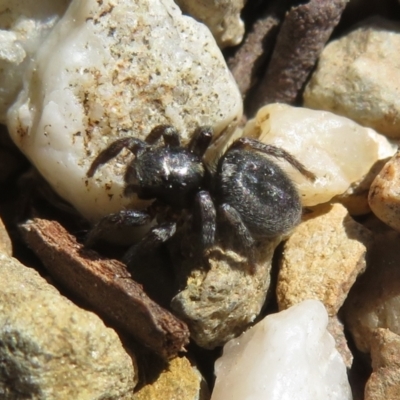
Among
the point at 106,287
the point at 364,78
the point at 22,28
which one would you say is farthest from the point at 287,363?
the point at 22,28

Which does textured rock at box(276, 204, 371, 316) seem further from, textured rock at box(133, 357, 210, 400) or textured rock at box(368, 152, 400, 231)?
textured rock at box(133, 357, 210, 400)

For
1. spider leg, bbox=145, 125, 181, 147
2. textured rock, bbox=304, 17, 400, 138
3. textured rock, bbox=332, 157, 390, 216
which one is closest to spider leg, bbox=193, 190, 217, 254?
spider leg, bbox=145, 125, 181, 147

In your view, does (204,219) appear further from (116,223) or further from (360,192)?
(360,192)

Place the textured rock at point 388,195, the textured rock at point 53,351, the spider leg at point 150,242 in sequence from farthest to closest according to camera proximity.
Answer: the spider leg at point 150,242 → the textured rock at point 388,195 → the textured rock at point 53,351

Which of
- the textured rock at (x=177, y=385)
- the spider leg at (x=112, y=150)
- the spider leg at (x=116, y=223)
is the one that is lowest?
the textured rock at (x=177, y=385)

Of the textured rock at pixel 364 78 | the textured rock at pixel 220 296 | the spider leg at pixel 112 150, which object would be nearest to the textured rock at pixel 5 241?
the spider leg at pixel 112 150

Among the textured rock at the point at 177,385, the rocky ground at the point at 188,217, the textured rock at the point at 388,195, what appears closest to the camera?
the rocky ground at the point at 188,217

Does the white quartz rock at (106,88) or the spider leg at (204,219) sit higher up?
the white quartz rock at (106,88)

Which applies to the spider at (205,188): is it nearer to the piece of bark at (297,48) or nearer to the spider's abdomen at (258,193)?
the spider's abdomen at (258,193)
